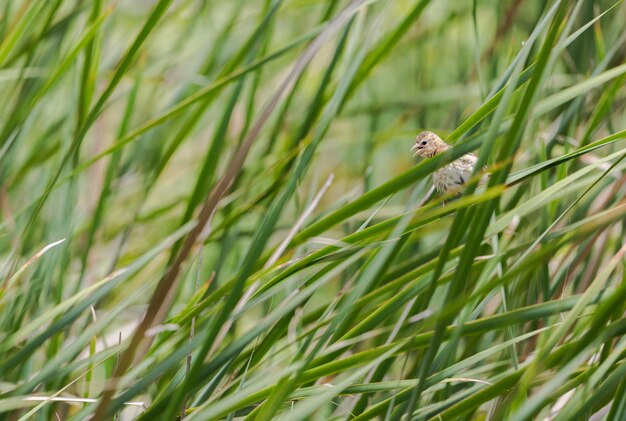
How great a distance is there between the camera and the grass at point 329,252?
0.88 metres

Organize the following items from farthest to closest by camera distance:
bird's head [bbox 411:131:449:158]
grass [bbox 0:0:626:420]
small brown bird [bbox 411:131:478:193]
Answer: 1. bird's head [bbox 411:131:449:158]
2. small brown bird [bbox 411:131:478:193]
3. grass [bbox 0:0:626:420]

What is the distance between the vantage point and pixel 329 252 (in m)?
1.02

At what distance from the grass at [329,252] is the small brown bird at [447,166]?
0.04 m

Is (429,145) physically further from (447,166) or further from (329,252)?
(329,252)

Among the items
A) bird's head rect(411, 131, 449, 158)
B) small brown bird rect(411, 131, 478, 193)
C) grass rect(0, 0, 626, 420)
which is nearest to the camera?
grass rect(0, 0, 626, 420)

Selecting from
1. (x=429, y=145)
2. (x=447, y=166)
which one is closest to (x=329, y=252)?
(x=447, y=166)

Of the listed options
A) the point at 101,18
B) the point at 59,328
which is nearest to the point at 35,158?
the point at 101,18

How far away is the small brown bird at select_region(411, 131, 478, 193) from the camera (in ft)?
4.00

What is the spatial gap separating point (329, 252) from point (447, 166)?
1.12ft

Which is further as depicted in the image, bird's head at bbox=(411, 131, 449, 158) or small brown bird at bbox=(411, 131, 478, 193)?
bird's head at bbox=(411, 131, 449, 158)

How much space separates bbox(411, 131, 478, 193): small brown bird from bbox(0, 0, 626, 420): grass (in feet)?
0.14

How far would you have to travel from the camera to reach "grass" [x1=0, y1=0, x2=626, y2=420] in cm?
88

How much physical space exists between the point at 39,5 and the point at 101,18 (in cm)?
21

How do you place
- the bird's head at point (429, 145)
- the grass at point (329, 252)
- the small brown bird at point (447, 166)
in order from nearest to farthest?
1. the grass at point (329, 252)
2. the small brown bird at point (447, 166)
3. the bird's head at point (429, 145)
